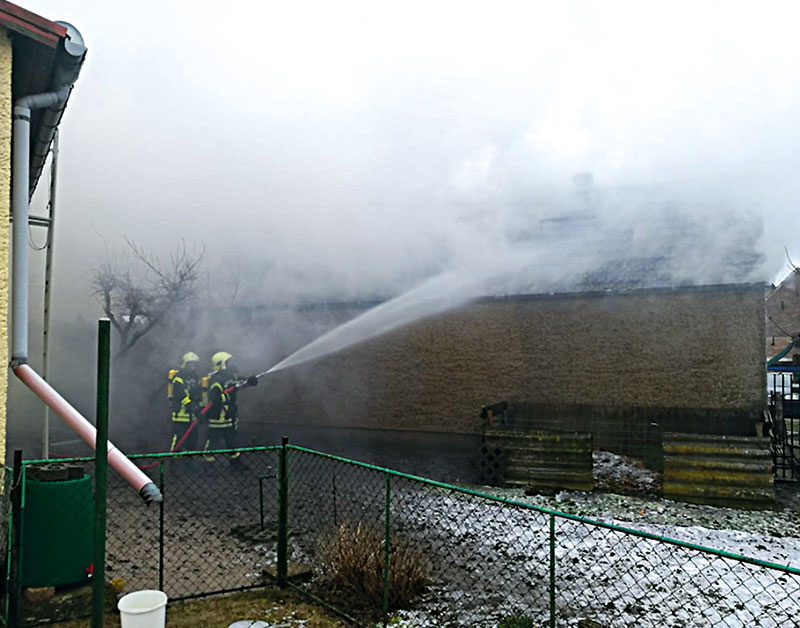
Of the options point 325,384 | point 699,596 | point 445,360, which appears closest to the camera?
point 699,596

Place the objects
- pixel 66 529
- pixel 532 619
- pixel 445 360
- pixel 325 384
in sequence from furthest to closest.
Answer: pixel 325 384 < pixel 445 360 < pixel 532 619 < pixel 66 529

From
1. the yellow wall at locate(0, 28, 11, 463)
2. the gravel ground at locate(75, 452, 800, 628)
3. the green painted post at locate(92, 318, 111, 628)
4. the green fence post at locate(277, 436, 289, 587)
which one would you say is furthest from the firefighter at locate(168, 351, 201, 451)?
the green painted post at locate(92, 318, 111, 628)

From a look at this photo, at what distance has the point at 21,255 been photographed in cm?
421

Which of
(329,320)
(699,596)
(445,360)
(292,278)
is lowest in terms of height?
(699,596)

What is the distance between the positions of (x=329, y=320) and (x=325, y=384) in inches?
62.5

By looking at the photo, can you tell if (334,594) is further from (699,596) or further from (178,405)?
(178,405)

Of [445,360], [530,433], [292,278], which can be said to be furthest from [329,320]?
[530,433]

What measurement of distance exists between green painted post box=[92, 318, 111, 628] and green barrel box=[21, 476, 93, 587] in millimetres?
1653

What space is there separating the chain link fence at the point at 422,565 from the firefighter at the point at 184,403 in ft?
6.38

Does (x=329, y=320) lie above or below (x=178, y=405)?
above

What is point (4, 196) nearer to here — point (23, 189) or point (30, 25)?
point (23, 189)

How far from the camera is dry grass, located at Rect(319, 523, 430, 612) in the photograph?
4.50m

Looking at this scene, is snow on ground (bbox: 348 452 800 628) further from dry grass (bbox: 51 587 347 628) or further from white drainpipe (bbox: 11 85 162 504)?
white drainpipe (bbox: 11 85 162 504)

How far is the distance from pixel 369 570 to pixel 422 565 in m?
0.73
